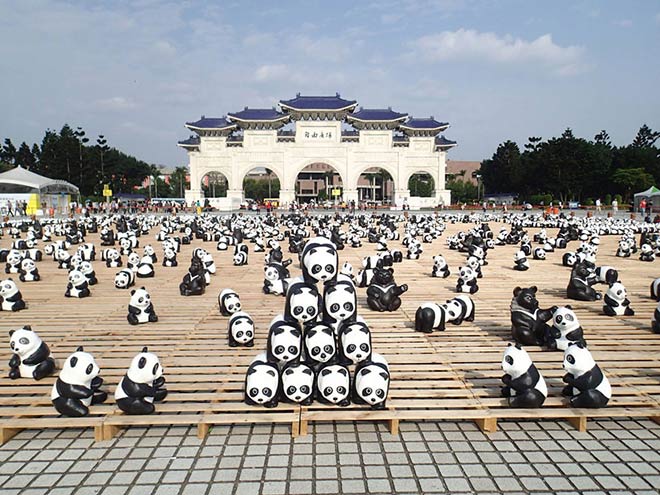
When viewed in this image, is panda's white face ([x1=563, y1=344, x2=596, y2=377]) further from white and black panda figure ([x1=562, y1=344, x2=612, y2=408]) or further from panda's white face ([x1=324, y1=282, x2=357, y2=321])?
panda's white face ([x1=324, y1=282, x2=357, y2=321])

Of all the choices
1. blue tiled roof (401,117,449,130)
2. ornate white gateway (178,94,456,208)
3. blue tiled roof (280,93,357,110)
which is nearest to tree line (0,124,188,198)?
ornate white gateway (178,94,456,208)

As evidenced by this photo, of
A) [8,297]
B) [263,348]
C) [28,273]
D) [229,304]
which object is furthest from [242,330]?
[28,273]

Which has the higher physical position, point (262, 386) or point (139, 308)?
point (139, 308)

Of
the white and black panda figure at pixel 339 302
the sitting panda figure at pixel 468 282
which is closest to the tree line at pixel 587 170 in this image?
the sitting panda figure at pixel 468 282

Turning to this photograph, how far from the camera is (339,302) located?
450 cm

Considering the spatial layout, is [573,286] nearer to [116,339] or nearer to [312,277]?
[312,277]

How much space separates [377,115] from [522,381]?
5597 cm

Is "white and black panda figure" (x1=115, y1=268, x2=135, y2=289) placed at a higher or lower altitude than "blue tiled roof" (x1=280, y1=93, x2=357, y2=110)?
lower

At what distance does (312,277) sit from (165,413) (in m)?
1.97

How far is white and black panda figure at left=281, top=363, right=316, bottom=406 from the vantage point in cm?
433

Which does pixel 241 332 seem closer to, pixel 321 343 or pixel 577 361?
pixel 321 343

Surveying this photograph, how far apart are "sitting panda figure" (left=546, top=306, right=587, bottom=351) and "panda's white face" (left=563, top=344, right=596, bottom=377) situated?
4.12 ft

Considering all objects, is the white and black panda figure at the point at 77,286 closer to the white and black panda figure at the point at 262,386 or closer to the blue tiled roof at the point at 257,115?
the white and black panda figure at the point at 262,386

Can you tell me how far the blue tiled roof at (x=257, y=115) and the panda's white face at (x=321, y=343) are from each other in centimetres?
5424
